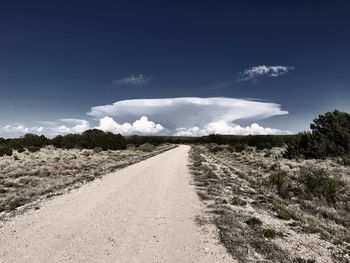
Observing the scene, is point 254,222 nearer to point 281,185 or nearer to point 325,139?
point 281,185

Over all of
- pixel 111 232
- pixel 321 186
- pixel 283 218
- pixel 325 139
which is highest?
pixel 325 139

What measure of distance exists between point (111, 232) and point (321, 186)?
36.5 ft

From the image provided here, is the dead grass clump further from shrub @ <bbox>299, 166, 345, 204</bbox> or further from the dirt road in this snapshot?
shrub @ <bbox>299, 166, 345, 204</bbox>

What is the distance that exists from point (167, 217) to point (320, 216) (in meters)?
5.56

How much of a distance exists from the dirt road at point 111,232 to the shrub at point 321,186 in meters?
6.03

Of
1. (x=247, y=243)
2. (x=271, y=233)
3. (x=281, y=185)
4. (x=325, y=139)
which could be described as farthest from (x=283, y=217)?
(x=325, y=139)

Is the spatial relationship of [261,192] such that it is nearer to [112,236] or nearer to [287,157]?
[112,236]

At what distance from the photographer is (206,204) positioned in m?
12.6

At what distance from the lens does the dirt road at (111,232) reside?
22.6 ft

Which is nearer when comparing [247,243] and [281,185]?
[247,243]

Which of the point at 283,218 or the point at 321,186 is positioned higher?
the point at 321,186

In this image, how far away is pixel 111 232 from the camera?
8.53 metres

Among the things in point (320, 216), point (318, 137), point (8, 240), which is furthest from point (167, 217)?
point (318, 137)

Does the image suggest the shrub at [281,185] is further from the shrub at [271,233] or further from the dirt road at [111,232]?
the shrub at [271,233]
